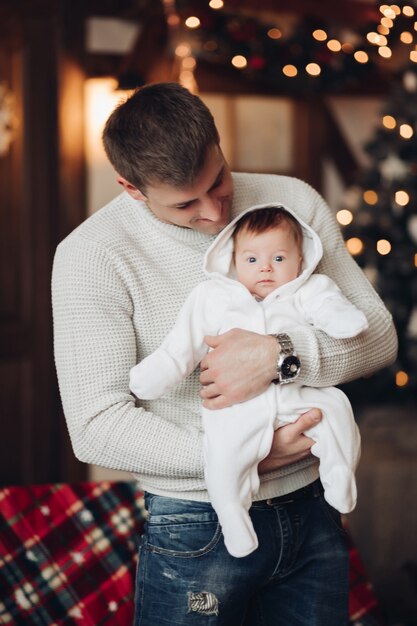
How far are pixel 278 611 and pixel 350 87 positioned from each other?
4.26 meters

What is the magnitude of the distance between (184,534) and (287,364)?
1.22ft

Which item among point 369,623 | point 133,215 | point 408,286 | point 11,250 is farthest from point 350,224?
point 133,215

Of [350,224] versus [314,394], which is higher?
[314,394]

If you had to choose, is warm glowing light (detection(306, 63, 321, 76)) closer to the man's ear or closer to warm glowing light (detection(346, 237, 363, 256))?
warm glowing light (detection(346, 237, 363, 256))

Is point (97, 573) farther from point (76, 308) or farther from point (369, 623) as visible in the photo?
point (76, 308)

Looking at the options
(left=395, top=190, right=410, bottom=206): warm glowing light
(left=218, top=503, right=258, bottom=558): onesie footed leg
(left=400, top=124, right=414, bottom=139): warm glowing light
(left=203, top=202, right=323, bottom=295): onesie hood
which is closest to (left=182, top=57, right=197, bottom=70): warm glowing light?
(left=400, top=124, right=414, bottom=139): warm glowing light

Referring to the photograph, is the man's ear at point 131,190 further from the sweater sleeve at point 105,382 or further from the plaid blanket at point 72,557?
the plaid blanket at point 72,557

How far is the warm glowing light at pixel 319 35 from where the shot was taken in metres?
4.46

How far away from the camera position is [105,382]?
5.14 feet

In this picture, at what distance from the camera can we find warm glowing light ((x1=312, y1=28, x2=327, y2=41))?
446 centimetres

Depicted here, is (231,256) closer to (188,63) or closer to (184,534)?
(184,534)

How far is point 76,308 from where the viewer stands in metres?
1.58

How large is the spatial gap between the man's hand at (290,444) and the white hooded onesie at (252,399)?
0.7 inches

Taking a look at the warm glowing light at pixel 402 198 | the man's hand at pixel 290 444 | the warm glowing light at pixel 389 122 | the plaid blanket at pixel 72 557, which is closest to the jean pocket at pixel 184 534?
the man's hand at pixel 290 444
